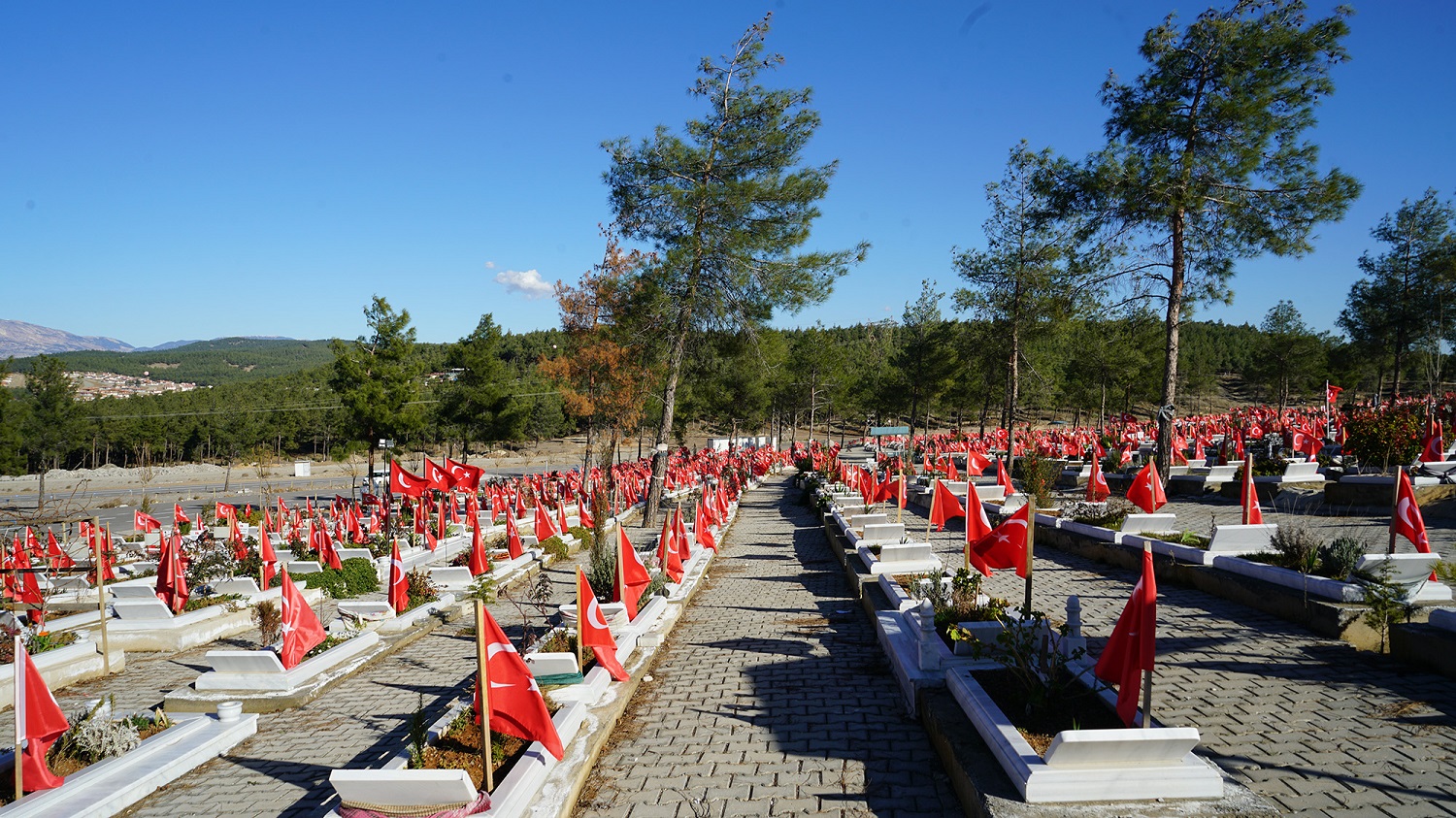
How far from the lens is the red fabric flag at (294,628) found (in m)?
8.45

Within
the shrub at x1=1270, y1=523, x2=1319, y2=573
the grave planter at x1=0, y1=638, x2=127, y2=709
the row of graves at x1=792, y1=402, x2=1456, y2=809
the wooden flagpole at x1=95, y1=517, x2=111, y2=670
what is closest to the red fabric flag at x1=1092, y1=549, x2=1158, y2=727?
the row of graves at x1=792, y1=402, x2=1456, y2=809

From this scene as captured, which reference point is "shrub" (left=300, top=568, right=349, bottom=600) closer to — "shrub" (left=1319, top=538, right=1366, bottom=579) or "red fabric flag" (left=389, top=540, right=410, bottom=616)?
"red fabric flag" (left=389, top=540, right=410, bottom=616)

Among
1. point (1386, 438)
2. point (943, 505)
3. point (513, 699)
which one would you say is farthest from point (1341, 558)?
point (1386, 438)

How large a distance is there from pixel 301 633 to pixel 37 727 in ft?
10.7

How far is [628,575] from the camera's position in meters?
8.77

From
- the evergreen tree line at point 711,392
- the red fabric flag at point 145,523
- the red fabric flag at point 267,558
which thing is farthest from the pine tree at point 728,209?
the red fabric flag at point 145,523

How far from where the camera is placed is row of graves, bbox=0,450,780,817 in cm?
497

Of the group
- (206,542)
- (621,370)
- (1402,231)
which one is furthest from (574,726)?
(1402,231)

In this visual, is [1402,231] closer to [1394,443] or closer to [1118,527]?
[1394,443]

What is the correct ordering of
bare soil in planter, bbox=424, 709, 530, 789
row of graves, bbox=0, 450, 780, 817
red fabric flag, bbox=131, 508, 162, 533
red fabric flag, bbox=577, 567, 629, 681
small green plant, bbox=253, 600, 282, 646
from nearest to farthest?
row of graves, bbox=0, 450, 780, 817
bare soil in planter, bbox=424, 709, 530, 789
red fabric flag, bbox=577, 567, 629, 681
small green plant, bbox=253, 600, 282, 646
red fabric flag, bbox=131, 508, 162, 533

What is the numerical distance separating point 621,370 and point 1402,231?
30.9 meters

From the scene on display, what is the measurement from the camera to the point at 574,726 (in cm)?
631

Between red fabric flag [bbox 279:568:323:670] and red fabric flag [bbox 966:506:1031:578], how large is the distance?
703cm

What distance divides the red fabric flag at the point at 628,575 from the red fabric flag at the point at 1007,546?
362 cm
